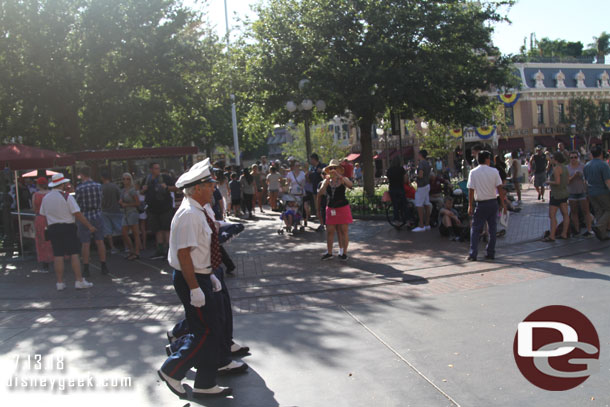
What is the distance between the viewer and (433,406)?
12.7ft

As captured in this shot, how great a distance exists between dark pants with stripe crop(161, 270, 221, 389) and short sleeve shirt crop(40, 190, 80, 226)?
5245 mm

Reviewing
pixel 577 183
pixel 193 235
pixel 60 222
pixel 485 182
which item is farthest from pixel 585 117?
pixel 193 235

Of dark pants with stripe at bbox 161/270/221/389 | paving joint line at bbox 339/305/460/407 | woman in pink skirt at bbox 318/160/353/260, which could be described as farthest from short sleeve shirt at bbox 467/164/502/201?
dark pants with stripe at bbox 161/270/221/389

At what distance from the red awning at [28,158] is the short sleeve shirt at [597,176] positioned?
37.3 ft

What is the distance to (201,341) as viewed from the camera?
165 inches

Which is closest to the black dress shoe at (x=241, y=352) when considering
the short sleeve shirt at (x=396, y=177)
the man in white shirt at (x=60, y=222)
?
the man in white shirt at (x=60, y=222)

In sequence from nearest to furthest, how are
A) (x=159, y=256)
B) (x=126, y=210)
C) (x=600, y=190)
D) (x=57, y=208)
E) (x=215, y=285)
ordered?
1. (x=215, y=285)
2. (x=57, y=208)
3. (x=600, y=190)
4. (x=126, y=210)
5. (x=159, y=256)

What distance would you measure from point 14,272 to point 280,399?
8.96 meters

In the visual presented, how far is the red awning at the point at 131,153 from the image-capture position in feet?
45.4

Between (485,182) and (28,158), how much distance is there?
9713 mm

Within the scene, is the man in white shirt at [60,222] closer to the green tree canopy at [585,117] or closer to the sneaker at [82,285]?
the sneaker at [82,285]

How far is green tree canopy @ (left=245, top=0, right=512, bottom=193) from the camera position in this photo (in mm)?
16422

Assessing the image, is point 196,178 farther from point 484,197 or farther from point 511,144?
point 511,144

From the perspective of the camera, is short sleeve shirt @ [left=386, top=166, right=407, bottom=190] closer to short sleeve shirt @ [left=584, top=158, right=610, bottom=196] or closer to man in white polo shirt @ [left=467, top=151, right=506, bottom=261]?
man in white polo shirt @ [left=467, top=151, right=506, bottom=261]
